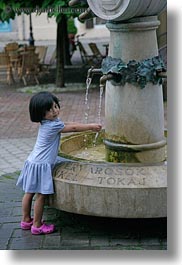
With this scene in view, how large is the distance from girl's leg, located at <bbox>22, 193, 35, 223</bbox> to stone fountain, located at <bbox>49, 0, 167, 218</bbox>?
19 centimetres

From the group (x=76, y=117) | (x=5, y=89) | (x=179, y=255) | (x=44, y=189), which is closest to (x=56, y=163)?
(x=44, y=189)

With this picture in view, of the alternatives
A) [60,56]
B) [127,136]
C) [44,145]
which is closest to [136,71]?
[127,136]

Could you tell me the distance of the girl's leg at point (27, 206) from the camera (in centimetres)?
517

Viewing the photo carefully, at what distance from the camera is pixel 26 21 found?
32.8 m

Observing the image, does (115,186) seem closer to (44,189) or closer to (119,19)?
(44,189)

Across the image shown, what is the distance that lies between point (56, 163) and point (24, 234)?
0.63m

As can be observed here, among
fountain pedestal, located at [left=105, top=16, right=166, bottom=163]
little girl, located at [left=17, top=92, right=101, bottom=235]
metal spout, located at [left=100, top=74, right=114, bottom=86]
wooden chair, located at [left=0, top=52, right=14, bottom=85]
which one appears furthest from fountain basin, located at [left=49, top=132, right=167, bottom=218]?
wooden chair, located at [left=0, top=52, right=14, bottom=85]

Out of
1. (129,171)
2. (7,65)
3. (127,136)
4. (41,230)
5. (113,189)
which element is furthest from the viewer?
(7,65)

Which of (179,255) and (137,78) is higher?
(137,78)

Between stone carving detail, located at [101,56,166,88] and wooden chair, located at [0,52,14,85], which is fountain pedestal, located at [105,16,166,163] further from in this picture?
wooden chair, located at [0,52,14,85]

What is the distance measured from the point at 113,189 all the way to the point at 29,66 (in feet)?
39.7

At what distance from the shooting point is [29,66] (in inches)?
652

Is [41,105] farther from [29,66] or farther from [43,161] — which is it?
[29,66]

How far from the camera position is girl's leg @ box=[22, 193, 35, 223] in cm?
517
